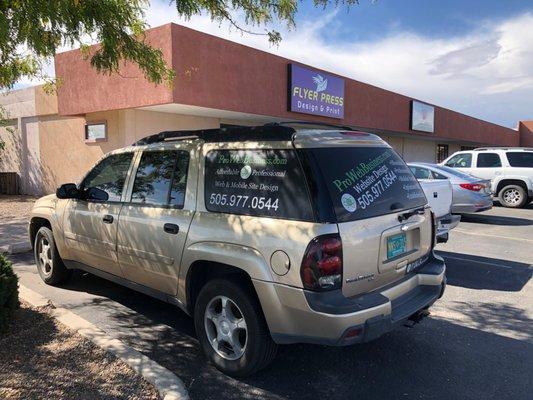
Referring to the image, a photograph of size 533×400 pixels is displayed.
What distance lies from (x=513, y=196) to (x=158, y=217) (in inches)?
580

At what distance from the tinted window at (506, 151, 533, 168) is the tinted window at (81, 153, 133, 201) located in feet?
47.5

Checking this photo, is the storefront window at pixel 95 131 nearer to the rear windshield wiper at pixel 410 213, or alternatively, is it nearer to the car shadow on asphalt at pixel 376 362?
the car shadow on asphalt at pixel 376 362

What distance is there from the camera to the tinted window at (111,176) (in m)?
4.80

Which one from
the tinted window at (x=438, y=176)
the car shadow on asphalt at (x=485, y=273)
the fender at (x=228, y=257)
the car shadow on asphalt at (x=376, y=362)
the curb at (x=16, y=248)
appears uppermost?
the tinted window at (x=438, y=176)

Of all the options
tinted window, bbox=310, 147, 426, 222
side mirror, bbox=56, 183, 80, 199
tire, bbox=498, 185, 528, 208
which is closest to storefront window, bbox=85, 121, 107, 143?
side mirror, bbox=56, 183, 80, 199

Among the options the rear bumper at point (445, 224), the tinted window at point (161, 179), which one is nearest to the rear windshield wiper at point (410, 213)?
the tinted window at point (161, 179)

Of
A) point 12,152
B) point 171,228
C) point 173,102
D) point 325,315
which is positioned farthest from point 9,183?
point 325,315

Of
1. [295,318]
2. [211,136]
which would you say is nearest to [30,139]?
[211,136]

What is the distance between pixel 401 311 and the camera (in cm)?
353

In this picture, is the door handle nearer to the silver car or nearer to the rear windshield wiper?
the rear windshield wiper

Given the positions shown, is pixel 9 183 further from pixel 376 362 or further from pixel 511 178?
pixel 511 178

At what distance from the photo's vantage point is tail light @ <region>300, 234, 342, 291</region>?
310 centimetres

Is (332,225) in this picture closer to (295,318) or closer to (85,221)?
(295,318)

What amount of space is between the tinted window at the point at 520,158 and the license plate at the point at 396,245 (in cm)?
1397
